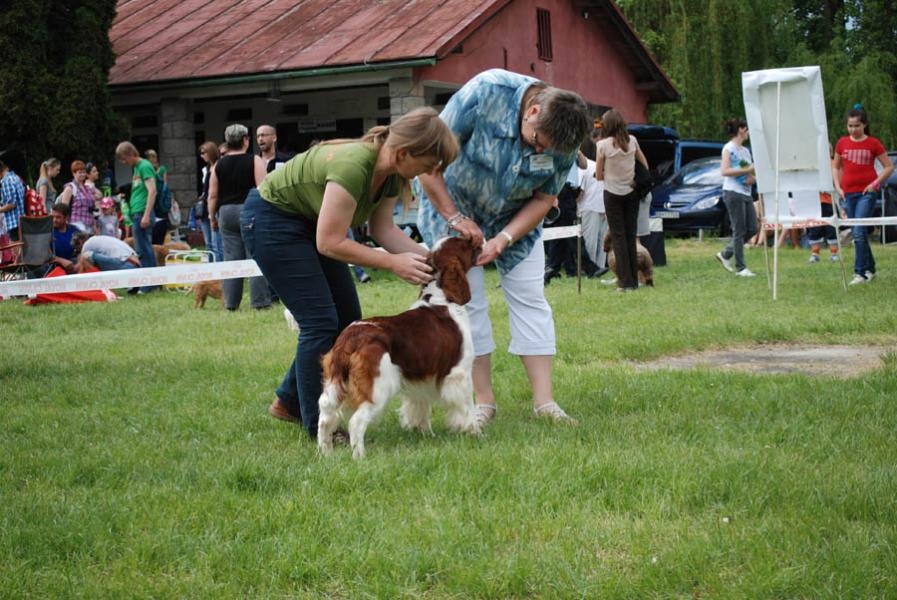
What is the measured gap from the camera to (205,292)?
43.6 feet

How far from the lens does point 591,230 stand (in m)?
16.0


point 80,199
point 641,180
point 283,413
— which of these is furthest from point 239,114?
point 283,413

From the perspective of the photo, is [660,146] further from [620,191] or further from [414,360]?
[414,360]

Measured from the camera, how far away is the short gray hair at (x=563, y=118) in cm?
519

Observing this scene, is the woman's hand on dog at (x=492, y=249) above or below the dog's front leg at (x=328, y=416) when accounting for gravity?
above

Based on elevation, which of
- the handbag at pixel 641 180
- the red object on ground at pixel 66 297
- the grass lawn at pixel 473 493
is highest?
the handbag at pixel 641 180

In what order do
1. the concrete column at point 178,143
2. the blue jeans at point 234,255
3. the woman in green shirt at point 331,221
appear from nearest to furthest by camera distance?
1. the woman in green shirt at point 331,221
2. the blue jeans at point 234,255
3. the concrete column at point 178,143

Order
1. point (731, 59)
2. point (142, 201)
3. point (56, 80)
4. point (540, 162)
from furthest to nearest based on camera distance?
point (731, 59)
point (56, 80)
point (142, 201)
point (540, 162)

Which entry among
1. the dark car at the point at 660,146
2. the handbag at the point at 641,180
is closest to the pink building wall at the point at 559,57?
the dark car at the point at 660,146

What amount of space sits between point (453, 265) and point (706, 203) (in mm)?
19566

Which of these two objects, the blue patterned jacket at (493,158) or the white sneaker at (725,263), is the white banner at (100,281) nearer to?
the blue patterned jacket at (493,158)

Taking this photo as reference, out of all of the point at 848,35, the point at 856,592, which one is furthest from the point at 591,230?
the point at 848,35

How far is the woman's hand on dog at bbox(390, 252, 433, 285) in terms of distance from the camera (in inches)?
206

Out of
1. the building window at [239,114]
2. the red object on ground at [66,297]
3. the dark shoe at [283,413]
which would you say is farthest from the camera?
the building window at [239,114]
